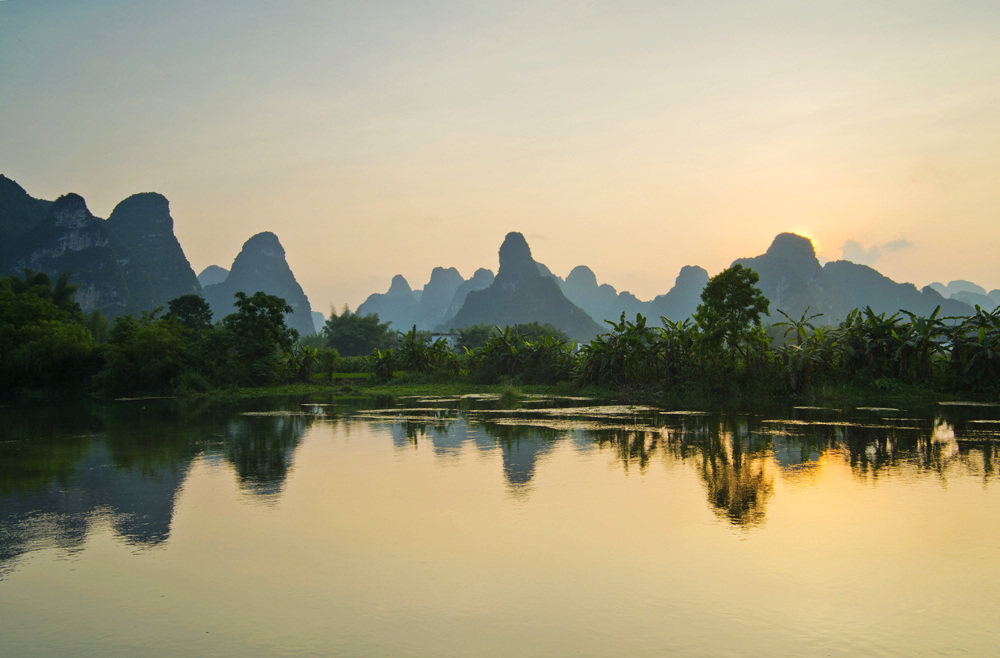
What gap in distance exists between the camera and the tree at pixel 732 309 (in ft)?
82.4

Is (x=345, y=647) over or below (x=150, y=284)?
below

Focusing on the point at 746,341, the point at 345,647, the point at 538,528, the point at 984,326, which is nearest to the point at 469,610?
the point at 345,647

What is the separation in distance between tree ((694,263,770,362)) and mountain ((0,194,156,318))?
4138 inches

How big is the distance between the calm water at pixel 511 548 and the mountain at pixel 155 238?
150074 millimetres

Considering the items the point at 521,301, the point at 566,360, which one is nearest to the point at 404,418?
the point at 566,360

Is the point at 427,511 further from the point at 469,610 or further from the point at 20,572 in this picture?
the point at 20,572

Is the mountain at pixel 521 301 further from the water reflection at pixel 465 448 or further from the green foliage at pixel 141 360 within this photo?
the water reflection at pixel 465 448

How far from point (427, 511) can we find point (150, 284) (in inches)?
5598

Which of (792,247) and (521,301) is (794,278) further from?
(521,301)

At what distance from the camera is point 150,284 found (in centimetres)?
13212

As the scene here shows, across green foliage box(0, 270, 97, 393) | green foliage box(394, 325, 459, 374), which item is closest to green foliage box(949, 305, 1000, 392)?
green foliage box(394, 325, 459, 374)

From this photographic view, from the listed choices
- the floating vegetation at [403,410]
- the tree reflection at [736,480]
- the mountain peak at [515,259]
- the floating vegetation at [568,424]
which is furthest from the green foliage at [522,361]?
the mountain peak at [515,259]

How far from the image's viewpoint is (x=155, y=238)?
15112 centimetres

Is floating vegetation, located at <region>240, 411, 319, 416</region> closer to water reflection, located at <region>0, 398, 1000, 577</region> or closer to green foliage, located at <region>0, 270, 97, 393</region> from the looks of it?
water reflection, located at <region>0, 398, 1000, 577</region>
